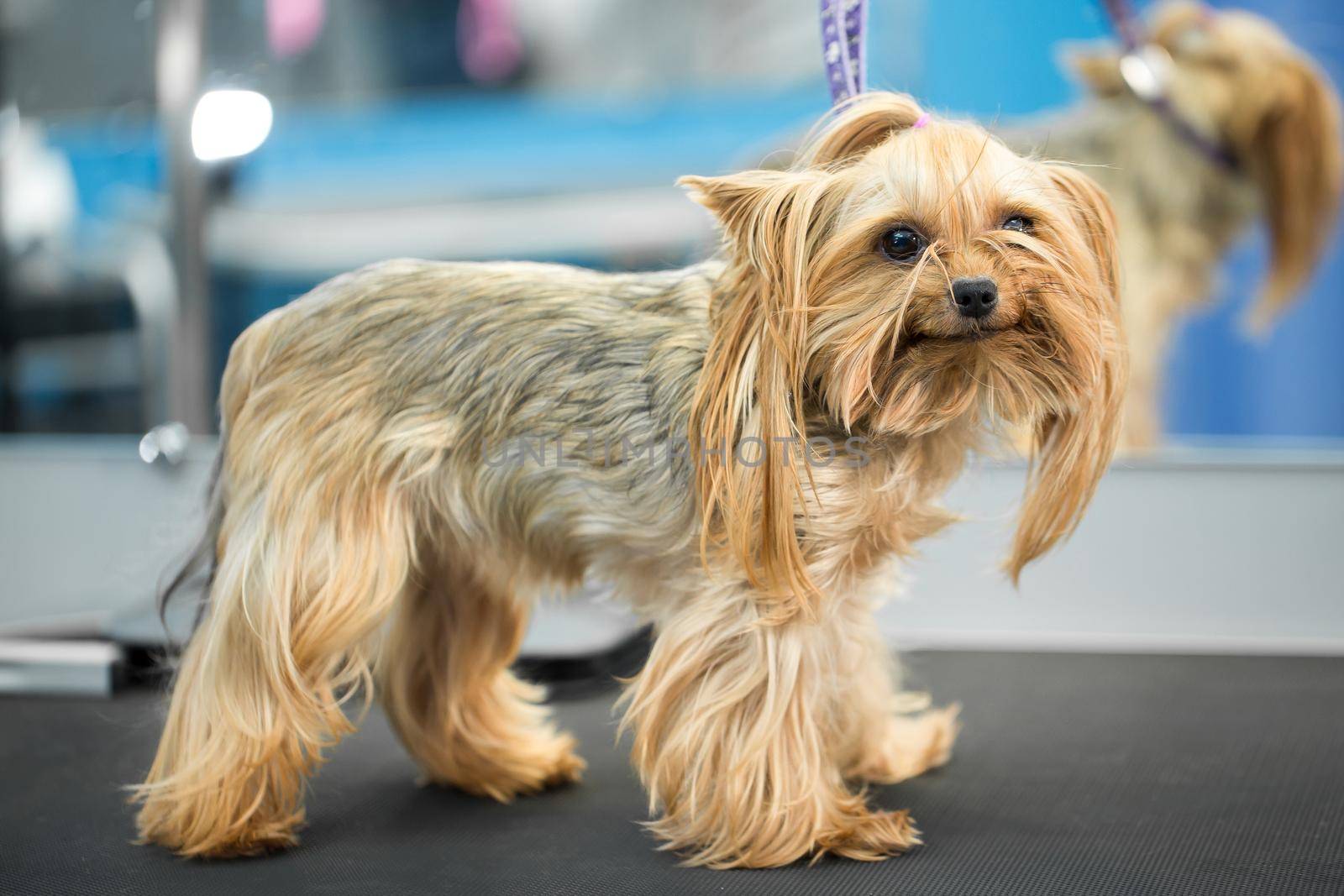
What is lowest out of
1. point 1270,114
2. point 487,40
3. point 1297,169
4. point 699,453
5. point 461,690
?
point 461,690

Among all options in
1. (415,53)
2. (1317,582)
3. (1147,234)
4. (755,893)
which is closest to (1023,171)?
(755,893)

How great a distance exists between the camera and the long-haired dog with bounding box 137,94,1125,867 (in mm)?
1274

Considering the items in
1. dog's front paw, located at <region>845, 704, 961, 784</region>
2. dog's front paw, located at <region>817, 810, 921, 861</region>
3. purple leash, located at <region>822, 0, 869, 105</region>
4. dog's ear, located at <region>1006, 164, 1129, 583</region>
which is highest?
purple leash, located at <region>822, 0, 869, 105</region>

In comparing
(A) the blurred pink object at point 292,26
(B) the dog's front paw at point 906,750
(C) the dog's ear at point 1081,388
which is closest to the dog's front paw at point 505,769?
(B) the dog's front paw at point 906,750

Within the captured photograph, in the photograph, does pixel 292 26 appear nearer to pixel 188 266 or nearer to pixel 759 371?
pixel 188 266

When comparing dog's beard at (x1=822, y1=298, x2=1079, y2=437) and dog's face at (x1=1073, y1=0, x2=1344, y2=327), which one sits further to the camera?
dog's face at (x1=1073, y1=0, x2=1344, y2=327)

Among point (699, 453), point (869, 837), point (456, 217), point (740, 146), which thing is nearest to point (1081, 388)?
point (699, 453)

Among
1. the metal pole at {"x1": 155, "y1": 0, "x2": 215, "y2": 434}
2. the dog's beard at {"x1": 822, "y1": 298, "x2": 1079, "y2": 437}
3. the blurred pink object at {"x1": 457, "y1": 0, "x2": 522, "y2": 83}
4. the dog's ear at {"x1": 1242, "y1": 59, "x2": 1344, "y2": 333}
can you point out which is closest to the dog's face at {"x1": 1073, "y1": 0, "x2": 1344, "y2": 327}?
the dog's ear at {"x1": 1242, "y1": 59, "x2": 1344, "y2": 333}

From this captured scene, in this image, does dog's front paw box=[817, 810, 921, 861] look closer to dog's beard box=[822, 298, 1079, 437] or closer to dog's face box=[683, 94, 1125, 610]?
dog's face box=[683, 94, 1125, 610]

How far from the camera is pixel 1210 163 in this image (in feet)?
8.67

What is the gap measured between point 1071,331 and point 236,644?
1022 millimetres

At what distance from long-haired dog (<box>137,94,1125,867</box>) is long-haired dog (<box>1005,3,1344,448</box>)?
1353mm

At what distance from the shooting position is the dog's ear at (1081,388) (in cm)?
130

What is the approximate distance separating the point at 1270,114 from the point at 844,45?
1560 mm
